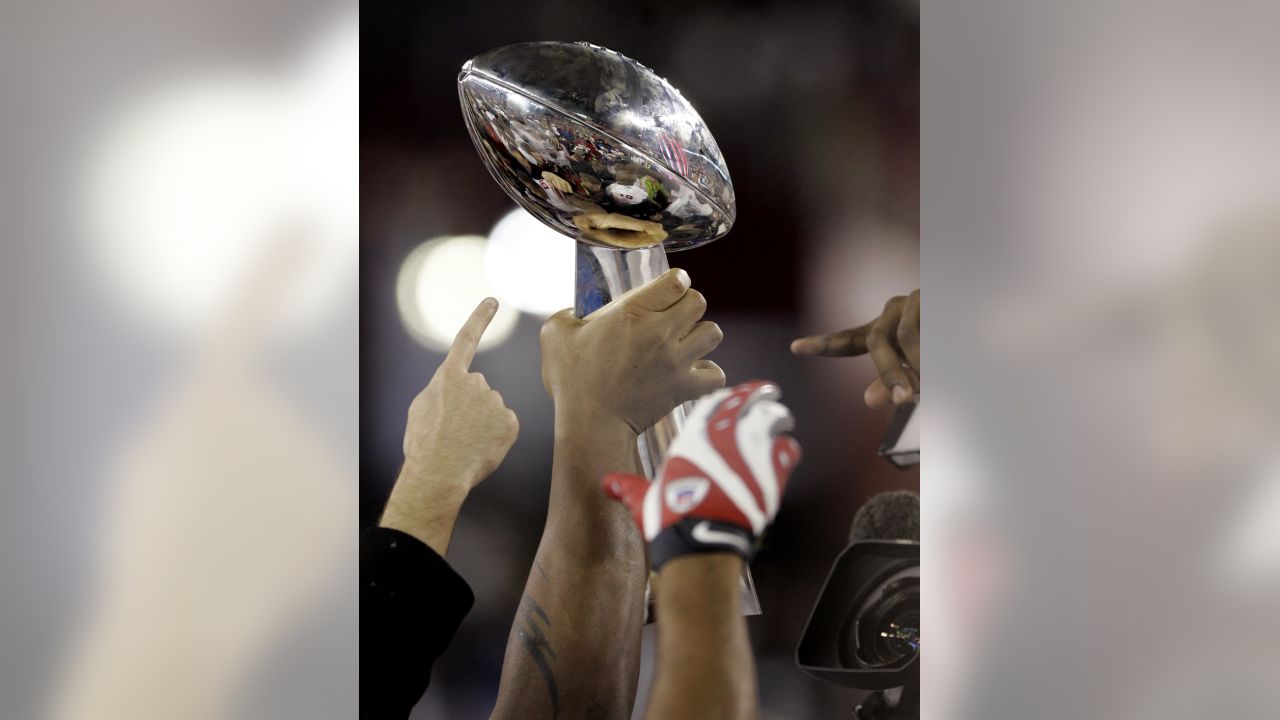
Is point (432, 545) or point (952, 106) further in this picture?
point (952, 106)

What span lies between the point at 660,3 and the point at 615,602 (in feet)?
3.24

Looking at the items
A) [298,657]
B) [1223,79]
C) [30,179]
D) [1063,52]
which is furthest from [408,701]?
[1223,79]

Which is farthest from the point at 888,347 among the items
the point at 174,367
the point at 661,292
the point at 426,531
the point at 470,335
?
the point at 174,367

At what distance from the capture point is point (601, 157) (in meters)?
Answer: 1.34

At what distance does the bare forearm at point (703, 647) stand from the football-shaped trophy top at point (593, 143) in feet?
2.00

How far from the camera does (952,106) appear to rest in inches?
63.6

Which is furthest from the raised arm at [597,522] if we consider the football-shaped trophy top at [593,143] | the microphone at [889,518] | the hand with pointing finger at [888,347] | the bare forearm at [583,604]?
the microphone at [889,518]

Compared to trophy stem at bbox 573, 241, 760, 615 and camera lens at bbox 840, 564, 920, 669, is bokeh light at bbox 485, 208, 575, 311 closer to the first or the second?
trophy stem at bbox 573, 241, 760, 615

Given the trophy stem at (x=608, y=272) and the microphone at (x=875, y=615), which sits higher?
the trophy stem at (x=608, y=272)

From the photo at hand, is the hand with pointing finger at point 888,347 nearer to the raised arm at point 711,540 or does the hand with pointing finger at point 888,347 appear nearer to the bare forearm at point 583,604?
the bare forearm at point 583,604

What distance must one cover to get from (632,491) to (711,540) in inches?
4.4

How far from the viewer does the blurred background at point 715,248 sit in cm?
151

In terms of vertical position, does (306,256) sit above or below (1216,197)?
below

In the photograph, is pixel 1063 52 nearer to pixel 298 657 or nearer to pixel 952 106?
pixel 952 106
